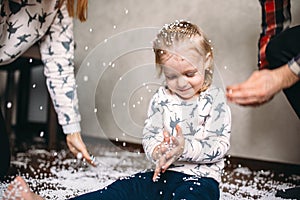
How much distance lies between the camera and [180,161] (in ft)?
1.97

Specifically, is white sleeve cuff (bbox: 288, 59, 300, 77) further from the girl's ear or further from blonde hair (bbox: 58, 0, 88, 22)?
blonde hair (bbox: 58, 0, 88, 22)

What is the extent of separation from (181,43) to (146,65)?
0.11m

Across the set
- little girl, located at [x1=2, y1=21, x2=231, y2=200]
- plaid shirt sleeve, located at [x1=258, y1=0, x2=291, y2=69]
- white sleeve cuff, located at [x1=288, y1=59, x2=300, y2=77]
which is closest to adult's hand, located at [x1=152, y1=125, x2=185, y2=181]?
little girl, located at [x1=2, y1=21, x2=231, y2=200]

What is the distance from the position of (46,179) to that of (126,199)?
0.84 feet

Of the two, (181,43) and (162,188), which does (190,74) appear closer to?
(181,43)

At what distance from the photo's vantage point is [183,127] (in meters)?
0.54

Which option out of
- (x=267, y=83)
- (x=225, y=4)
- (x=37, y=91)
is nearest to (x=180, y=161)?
(x=267, y=83)

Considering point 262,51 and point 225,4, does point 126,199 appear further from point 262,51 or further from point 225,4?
point 225,4

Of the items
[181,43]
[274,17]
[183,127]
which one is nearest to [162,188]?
[183,127]

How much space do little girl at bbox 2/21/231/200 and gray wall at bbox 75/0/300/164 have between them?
23mm

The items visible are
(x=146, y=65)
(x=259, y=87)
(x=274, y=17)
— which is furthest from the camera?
(x=274, y=17)

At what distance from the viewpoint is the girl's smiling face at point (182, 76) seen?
48 centimetres

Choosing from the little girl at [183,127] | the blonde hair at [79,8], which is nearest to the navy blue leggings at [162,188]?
the little girl at [183,127]

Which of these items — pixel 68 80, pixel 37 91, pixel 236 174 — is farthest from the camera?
pixel 37 91
